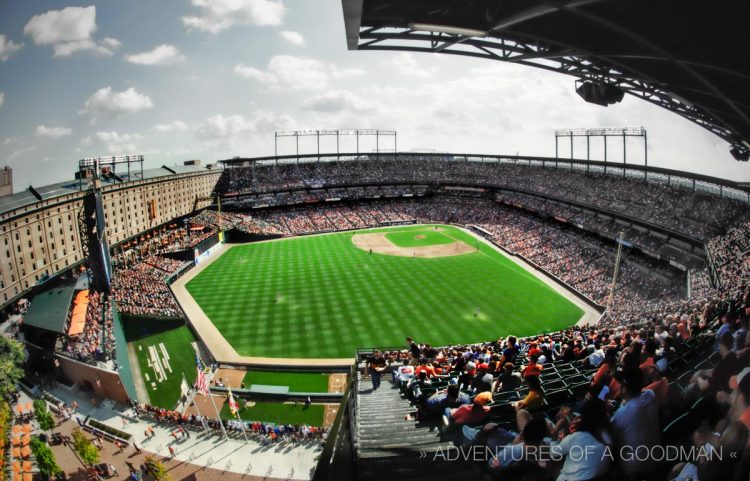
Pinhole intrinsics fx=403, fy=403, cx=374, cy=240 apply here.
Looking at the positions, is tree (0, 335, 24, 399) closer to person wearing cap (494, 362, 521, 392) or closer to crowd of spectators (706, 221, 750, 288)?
person wearing cap (494, 362, 521, 392)

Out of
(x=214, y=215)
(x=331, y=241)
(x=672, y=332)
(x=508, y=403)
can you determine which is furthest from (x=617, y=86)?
(x=214, y=215)

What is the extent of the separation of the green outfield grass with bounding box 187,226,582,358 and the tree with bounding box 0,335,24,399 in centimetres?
1070

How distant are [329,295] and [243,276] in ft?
35.6

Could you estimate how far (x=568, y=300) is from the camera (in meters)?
32.5

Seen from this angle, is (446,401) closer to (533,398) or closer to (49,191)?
(533,398)

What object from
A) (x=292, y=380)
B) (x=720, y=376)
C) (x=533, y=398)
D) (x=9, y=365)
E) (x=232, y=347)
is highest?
(x=720, y=376)

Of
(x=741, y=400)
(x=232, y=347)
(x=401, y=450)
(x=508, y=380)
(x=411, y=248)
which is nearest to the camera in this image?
(x=741, y=400)

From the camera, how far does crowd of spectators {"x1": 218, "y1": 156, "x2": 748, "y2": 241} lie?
3441 cm

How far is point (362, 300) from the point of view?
1325 inches

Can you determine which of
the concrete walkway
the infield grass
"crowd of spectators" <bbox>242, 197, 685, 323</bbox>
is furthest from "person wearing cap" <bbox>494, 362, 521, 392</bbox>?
the infield grass

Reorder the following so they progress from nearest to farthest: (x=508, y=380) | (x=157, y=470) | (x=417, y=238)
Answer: (x=508, y=380)
(x=157, y=470)
(x=417, y=238)

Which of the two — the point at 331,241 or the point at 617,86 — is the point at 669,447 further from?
the point at 331,241

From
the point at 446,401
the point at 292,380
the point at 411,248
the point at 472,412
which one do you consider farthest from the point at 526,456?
the point at 411,248

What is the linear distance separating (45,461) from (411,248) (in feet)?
130
